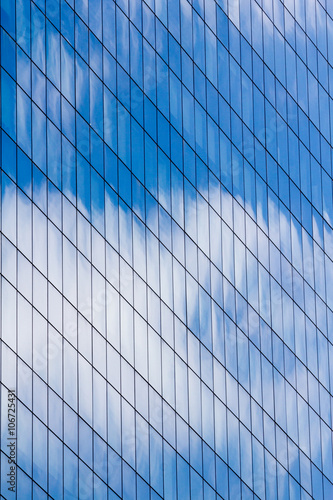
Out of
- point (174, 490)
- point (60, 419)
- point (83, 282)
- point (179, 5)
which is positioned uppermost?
point (179, 5)

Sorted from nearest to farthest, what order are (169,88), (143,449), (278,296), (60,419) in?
1. (60,419)
2. (143,449)
3. (169,88)
4. (278,296)

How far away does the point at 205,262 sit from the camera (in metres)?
42.5

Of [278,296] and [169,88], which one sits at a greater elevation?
[169,88]

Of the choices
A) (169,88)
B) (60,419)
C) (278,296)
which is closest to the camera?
(60,419)

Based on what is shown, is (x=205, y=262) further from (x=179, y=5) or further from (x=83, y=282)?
(x=179, y=5)

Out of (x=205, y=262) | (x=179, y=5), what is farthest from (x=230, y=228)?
(x=179, y=5)

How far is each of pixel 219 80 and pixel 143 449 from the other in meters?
17.4

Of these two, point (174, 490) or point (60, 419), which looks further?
point (174, 490)

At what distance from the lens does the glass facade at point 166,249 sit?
120 ft

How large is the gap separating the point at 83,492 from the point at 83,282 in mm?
8069

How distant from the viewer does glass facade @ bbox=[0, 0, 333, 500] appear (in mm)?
36469

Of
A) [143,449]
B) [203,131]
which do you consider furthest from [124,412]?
[203,131]

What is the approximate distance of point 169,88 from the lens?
Result: 42.3 meters

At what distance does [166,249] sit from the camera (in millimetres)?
41125
